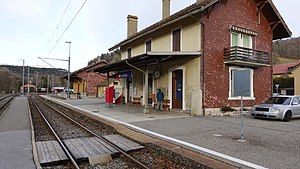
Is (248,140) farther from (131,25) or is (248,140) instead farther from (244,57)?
(131,25)

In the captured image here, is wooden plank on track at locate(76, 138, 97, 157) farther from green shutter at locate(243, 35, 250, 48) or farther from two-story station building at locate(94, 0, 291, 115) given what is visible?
green shutter at locate(243, 35, 250, 48)

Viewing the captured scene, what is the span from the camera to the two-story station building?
17.3 metres

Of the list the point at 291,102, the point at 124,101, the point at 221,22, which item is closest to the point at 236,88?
the point at 291,102

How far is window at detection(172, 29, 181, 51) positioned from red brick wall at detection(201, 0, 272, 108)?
2.39 m

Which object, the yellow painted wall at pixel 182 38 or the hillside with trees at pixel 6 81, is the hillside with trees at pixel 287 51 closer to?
the yellow painted wall at pixel 182 38

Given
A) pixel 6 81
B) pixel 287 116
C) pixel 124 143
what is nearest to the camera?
pixel 124 143

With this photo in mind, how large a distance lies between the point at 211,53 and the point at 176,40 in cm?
291

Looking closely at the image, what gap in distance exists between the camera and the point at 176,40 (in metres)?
19.6

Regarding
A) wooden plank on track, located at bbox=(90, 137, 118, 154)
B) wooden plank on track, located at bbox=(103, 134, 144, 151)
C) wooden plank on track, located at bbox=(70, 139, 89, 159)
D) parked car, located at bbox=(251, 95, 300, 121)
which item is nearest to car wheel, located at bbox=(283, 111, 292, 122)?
parked car, located at bbox=(251, 95, 300, 121)

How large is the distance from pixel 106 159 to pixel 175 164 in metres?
1.74

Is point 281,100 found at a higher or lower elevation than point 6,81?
lower

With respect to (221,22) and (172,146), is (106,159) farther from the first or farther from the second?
(221,22)

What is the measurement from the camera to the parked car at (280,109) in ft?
49.4

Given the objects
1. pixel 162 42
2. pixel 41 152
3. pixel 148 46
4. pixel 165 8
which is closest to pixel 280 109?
pixel 162 42
